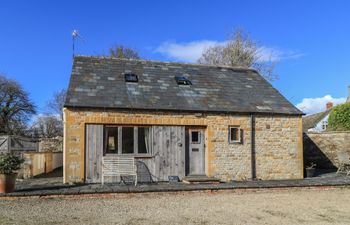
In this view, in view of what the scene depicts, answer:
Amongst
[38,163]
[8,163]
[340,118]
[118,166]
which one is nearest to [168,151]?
[118,166]

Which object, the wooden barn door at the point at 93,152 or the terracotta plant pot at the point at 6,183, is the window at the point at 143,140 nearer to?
the wooden barn door at the point at 93,152

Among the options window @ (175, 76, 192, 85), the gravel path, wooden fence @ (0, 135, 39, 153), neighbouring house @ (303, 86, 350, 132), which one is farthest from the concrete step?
neighbouring house @ (303, 86, 350, 132)

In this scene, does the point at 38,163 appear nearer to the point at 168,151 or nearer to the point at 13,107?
the point at 168,151

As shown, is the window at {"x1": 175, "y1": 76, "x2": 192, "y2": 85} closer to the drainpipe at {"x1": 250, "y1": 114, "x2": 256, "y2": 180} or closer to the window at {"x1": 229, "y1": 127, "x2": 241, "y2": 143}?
A: the window at {"x1": 229, "y1": 127, "x2": 241, "y2": 143}

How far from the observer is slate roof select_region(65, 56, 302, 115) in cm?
1404

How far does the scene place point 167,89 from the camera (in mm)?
15453

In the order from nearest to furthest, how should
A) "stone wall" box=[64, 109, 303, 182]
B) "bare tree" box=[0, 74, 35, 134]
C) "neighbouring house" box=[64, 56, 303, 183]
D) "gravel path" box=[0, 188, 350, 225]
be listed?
1. "gravel path" box=[0, 188, 350, 225]
2. "stone wall" box=[64, 109, 303, 182]
3. "neighbouring house" box=[64, 56, 303, 183]
4. "bare tree" box=[0, 74, 35, 134]

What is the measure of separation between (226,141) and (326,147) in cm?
811

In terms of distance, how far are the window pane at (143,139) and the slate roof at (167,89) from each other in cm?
86

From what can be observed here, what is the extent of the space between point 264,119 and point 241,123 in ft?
3.57

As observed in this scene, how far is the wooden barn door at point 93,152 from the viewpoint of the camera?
1317 centimetres

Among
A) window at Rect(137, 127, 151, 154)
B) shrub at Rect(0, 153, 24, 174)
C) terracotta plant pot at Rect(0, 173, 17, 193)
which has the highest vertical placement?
window at Rect(137, 127, 151, 154)

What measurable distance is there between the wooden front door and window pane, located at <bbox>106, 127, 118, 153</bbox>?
2915 mm

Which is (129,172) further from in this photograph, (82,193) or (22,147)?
(22,147)
